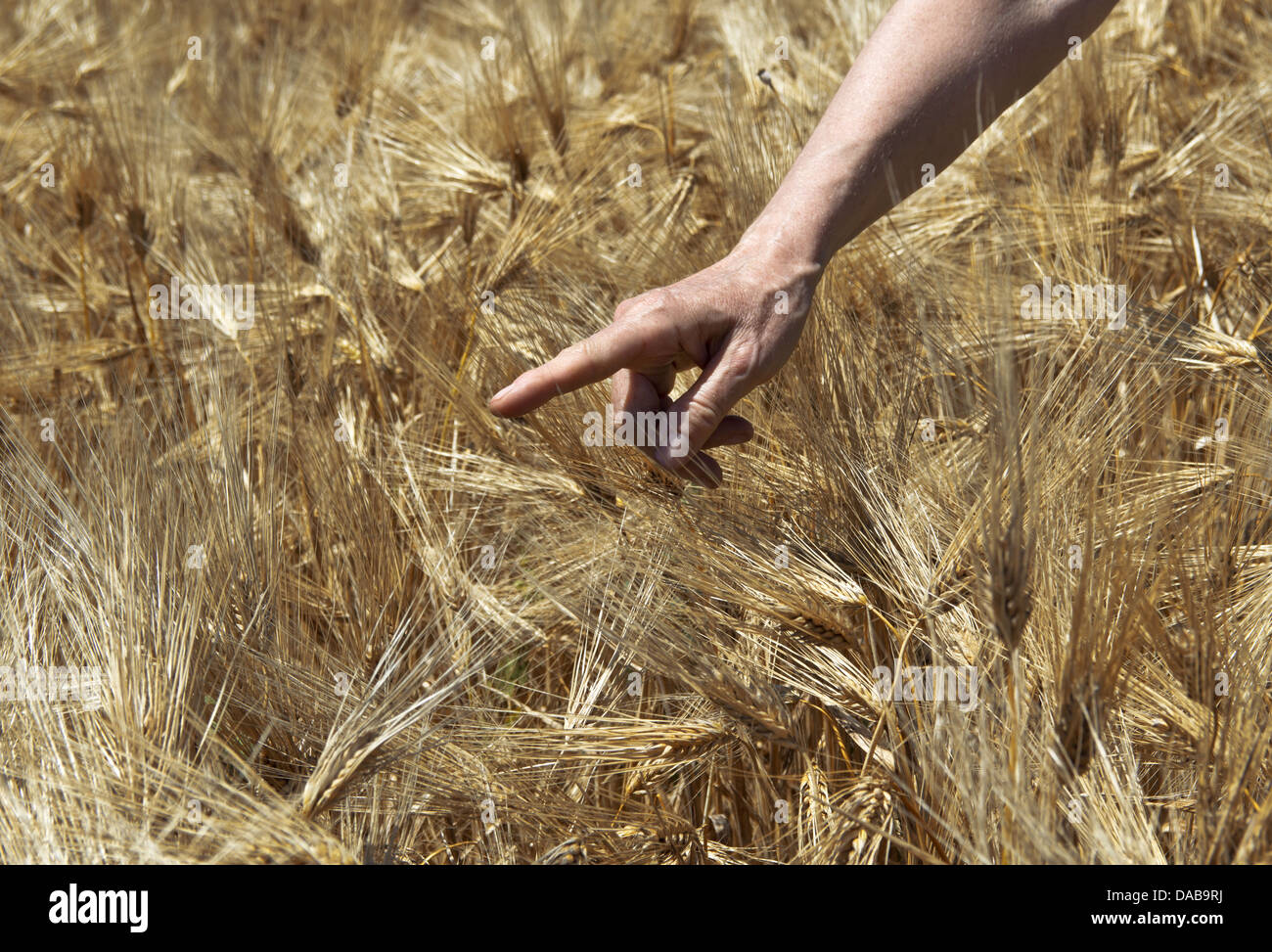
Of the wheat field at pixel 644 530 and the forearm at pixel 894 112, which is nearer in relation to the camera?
the wheat field at pixel 644 530

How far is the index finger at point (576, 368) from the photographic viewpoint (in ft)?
2.97

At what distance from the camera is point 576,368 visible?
2.96 ft

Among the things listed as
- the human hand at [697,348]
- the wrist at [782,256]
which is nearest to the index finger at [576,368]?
the human hand at [697,348]

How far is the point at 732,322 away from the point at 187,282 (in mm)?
1094

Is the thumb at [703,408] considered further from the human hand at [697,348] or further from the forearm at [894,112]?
the forearm at [894,112]

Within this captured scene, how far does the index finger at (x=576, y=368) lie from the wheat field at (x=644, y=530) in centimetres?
17

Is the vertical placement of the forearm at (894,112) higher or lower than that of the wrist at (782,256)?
higher

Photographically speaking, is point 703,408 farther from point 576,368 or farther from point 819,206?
point 819,206

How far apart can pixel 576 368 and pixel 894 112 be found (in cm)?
38

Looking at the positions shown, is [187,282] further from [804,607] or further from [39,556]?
[804,607]

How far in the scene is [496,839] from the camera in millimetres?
963

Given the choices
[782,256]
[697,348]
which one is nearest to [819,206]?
[782,256]

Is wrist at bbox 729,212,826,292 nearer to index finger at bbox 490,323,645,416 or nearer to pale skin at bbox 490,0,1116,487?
pale skin at bbox 490,0,1116,487

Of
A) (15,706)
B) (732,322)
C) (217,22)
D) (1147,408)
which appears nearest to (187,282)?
(15,706)
